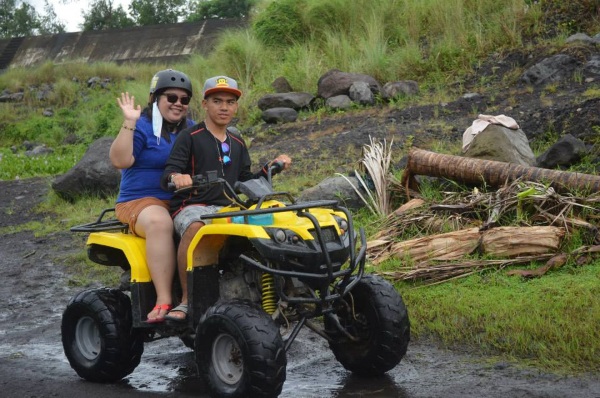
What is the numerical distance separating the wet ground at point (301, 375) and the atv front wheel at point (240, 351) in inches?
20.0

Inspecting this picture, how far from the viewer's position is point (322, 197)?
32.0ft

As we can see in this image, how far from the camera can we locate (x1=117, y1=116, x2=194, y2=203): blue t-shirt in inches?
241

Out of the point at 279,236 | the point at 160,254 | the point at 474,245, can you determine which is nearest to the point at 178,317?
the point at 160,254

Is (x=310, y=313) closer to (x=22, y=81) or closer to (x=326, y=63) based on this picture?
(x=326, y=63)

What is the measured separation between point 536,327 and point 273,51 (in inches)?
535

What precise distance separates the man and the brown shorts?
153 mm

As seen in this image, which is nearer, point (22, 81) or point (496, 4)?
point (496, 4)

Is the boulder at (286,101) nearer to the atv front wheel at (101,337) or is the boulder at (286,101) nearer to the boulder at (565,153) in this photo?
the boulder at (565,153)

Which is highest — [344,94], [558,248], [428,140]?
[344,94]

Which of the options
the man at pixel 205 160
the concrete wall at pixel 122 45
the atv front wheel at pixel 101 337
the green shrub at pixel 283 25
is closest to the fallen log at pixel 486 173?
the man at pixel 205 160

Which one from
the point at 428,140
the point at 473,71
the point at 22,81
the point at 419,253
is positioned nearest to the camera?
the point at 419,253

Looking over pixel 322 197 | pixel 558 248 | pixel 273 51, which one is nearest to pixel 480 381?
pixel 558 248

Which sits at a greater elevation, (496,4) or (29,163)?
(496,4)

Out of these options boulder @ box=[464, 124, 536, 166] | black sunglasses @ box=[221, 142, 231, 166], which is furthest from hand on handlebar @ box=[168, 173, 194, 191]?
boulder @ box=[464, 124, 536, 166]
